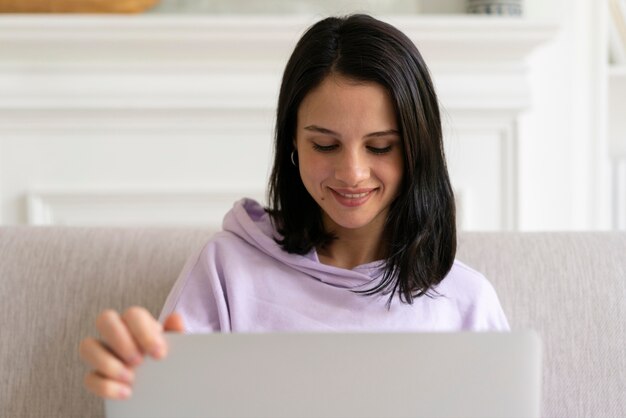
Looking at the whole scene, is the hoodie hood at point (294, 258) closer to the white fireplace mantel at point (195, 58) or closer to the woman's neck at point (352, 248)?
the woman's neck at point (352, 248)

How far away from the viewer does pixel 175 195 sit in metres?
2.21

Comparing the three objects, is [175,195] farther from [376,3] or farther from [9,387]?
[9,387]

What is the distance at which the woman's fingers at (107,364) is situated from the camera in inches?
33.2

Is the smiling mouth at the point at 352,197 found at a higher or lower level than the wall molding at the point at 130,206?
higher

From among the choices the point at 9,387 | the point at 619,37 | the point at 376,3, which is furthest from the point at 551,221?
the point at 9,387

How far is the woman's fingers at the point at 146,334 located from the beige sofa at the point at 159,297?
0.56 meters

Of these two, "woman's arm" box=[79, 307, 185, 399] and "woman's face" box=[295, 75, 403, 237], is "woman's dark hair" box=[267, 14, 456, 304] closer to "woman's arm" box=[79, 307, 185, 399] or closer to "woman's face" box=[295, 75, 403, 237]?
"woman's face" box=[295, 75, 403, 237]

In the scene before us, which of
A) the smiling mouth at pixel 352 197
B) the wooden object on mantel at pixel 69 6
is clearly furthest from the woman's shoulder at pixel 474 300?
the wooden object on mantel at pixel 69 6

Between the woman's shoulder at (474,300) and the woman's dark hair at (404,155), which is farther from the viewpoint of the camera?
the woman's shoulder at (474,300)

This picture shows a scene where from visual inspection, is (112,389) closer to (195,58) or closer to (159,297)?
(159,297)

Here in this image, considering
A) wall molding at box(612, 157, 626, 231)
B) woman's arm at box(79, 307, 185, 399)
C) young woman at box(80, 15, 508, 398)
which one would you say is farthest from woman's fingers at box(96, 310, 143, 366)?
wall molding at box(612, 157, 626, 231)

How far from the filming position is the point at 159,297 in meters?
1.42

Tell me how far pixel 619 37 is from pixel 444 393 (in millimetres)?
1812

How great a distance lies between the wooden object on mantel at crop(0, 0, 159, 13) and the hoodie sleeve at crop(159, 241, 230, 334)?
0.99 metres
